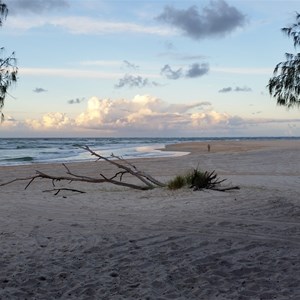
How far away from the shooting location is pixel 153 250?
5898 millimetres

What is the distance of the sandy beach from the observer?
4750 mm

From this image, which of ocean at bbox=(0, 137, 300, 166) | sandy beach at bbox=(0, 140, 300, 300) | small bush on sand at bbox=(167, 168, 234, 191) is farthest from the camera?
ocean at bbox=(0, 137, 300, 166)

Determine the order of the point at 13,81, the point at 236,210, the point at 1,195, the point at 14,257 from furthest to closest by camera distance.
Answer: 1. the point at 1,195
2. the point at 236,210
3. the point at 13,81
4. the point at 14,257

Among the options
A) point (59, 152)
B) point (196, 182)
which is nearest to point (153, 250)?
point (196, 182)

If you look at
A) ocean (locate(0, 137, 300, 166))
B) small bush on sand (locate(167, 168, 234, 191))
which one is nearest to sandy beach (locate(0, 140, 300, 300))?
small bush on sand (locate(167, 168, 234, 191))

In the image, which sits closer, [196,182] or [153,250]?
A: [153,250]

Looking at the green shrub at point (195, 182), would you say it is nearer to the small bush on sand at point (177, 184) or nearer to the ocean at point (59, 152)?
the small bush on sand at point (177, 184)

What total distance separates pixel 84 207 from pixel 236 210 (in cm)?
315

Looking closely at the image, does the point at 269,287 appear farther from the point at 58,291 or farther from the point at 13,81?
the point at 13,81

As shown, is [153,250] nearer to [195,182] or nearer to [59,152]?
[195,182]

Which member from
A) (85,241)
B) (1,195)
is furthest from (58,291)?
(1,195)

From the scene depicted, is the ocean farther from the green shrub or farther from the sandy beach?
the sandy beach

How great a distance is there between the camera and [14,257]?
559 cm

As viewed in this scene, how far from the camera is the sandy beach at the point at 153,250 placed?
4.75 m
